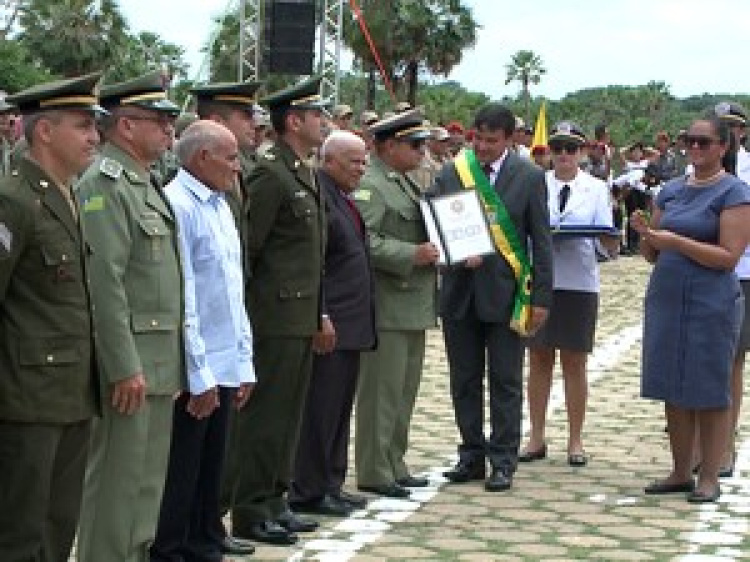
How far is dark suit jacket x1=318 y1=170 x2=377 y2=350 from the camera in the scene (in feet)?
25.4

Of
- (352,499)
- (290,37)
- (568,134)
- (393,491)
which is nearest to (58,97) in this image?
(352,499)

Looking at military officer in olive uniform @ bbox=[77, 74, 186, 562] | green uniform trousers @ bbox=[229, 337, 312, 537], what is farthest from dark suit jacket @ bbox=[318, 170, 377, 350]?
military officer in olive uniform @ bbox=[77, 74, 186, 562]

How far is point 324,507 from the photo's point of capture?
7793mm

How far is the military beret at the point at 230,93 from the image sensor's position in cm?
700

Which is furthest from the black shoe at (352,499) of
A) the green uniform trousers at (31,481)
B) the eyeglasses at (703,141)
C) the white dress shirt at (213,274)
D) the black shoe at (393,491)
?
the green uniform trousers at (31,481)

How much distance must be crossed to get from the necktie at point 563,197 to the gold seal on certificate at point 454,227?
1316mm

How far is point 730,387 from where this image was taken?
338 inches

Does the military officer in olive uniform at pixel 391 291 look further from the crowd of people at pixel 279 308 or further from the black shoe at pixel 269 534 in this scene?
the black shoe at pixel 269 534

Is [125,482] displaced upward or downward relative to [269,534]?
upward

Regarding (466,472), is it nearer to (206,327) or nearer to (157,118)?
(206,327)

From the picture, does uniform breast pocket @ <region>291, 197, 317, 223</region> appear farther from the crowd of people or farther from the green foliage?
the green foliage

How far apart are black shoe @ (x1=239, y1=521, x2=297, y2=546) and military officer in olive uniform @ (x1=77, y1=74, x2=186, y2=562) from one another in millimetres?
1170

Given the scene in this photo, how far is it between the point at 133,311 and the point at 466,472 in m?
3.47

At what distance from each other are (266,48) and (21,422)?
60.7 ft
